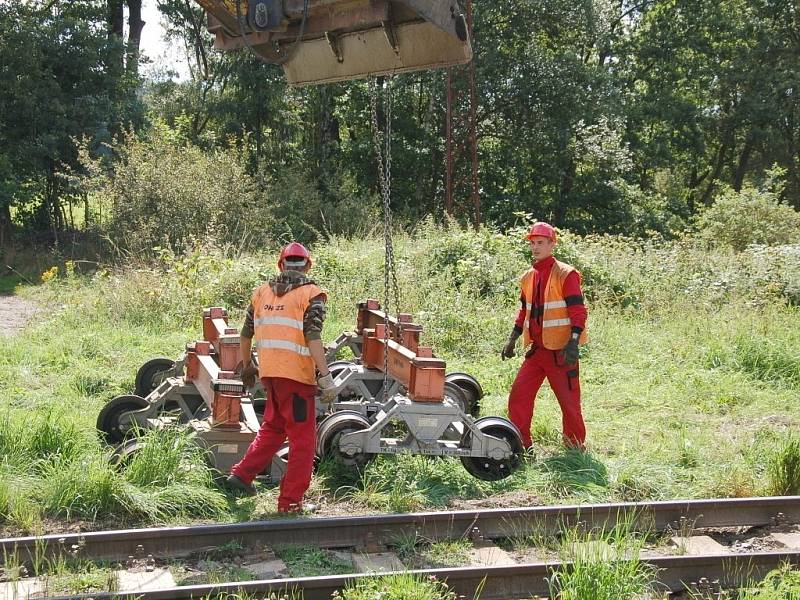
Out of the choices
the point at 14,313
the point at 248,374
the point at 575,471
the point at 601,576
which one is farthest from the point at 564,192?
the point at 601,576

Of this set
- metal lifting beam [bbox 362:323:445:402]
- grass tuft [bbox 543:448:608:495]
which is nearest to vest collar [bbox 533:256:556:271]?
metal lifting beam [bbox 362:323:445:402]

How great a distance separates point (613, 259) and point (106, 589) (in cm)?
1308

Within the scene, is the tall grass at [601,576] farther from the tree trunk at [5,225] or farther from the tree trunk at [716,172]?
the tree trunk at [716,172]

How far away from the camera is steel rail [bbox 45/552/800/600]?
4699mm

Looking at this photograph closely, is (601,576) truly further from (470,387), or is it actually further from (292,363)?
(470,387)

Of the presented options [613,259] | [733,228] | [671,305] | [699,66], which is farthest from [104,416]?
[699,66]

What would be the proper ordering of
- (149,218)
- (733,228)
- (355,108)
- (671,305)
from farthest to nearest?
(355,108), (733,228), (149,218), (671,305)

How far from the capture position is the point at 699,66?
1473 inches

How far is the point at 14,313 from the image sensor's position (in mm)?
16000

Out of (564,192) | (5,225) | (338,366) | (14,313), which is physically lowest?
(14,313)

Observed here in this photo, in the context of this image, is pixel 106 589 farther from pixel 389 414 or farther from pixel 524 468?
pixel 524 468

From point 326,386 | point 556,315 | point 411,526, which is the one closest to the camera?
point 411,526

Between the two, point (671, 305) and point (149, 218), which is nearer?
point (671, 305)

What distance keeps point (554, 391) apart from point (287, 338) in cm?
269
